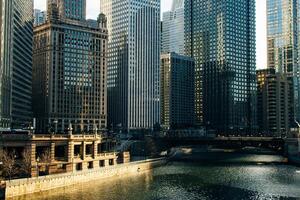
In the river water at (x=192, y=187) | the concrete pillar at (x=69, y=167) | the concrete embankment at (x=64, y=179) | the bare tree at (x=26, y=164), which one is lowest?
the river water at (x=192, y=187)

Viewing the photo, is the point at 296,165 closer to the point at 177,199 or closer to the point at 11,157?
the point at 177,199

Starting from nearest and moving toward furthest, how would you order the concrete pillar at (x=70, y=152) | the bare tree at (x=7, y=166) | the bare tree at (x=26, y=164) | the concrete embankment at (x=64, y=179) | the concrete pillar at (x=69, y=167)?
1. the concrete embankment at (x=64, y=179)
2. the bare tree at (x=7, y=166)
3. the bare tree at (x=26, y=164)
4. the concrete pillar at (x=69, y=167)
5. the concrete pillar at (x=70, y=152)

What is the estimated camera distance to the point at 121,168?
144m

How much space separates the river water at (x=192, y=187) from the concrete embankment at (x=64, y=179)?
2576 millimetres

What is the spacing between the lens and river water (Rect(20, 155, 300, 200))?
105062 mm

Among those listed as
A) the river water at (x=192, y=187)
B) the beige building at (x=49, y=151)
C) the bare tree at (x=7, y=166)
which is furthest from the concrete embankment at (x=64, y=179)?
the bare tree at (x=7, y=166)

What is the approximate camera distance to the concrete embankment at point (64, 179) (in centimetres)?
9881

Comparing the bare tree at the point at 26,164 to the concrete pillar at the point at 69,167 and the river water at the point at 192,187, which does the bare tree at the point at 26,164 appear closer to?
the concrete pillar at the point at 69,167

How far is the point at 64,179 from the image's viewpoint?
115 m

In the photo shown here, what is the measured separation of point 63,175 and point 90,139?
39576mm

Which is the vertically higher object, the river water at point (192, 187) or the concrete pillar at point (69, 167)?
the concrete pillar at point (69, 167)

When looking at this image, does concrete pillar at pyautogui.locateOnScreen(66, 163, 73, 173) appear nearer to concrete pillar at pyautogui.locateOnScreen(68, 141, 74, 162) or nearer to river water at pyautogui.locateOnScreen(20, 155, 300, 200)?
concrete pillar at pyautogui.locateOnScreen(68, 141, 74, 162)

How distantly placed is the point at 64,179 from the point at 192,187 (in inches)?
1235

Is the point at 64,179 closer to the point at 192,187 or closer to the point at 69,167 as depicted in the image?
the point at 69,167
